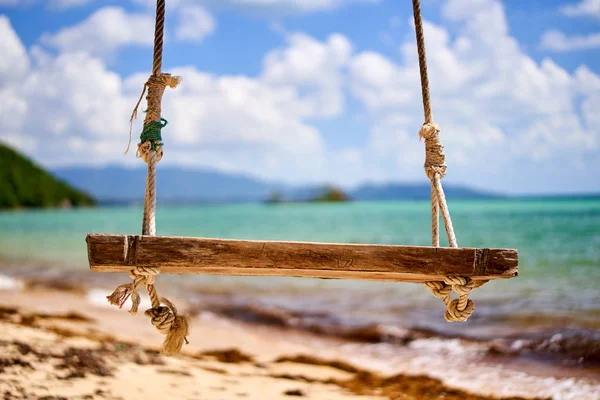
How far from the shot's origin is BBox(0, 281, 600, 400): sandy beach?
11.2 ft

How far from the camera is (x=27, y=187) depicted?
62.7 m

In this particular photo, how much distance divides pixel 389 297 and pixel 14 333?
518cm

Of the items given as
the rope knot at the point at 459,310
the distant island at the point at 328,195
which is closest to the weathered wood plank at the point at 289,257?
the rope knot at the point at 459,310

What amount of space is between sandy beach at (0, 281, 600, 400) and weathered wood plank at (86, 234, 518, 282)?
62.1 inches

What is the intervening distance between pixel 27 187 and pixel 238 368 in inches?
2614

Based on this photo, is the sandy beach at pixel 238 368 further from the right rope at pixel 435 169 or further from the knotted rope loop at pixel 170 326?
the right rope at pixel 435 169

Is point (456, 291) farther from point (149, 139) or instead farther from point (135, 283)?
point (149, 139)

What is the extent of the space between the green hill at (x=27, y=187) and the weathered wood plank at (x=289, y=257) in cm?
6250

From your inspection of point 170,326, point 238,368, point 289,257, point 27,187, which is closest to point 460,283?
point 289,257

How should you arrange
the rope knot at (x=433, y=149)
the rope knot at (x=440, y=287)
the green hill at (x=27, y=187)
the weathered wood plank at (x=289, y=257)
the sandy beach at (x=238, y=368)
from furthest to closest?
1. the green hill at (x=27, y=187)
2. the sandy beach at (x=238, y=368)
3. the rope knot at (x=433, y=149)
4. the rope knot at (x=440, y=287)
5. the weathered wood plank at (x=289, y=257)

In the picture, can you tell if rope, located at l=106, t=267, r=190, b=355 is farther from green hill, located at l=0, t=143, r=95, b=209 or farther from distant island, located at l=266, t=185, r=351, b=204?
distant island, located at l=266, t=185, r=351, b=204

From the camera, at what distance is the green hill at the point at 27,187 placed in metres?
59.1

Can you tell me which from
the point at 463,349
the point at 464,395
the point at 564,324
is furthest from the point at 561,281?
the point at 464,395

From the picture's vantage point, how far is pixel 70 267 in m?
11.7
